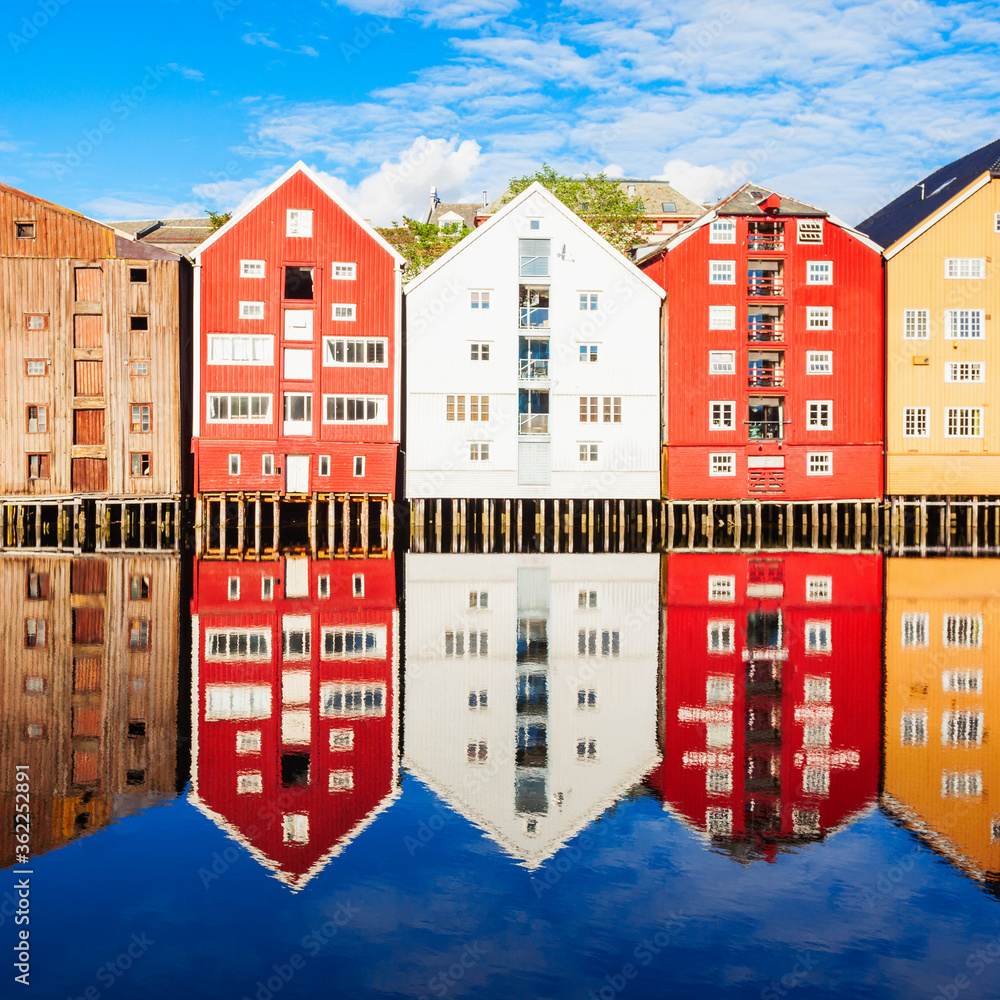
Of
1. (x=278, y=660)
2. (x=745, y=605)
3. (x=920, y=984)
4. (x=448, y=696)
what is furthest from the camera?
(x=745, y=605)

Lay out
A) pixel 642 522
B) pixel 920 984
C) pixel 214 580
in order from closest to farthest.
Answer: pixel 920 984
pixel 214 580
pixel 642 522

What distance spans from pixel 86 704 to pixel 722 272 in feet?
121

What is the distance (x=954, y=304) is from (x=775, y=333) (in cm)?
799

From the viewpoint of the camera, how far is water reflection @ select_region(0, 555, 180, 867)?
10.6 m

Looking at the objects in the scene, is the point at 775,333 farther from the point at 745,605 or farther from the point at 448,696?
the point at 448,696

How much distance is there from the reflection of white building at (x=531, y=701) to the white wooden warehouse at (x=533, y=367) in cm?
1717

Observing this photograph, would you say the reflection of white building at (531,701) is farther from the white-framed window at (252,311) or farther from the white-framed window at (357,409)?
the white-framed window at (252,311)

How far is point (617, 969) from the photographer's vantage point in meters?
7.67

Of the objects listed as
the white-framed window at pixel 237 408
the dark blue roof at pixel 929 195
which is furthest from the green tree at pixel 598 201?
the white-framed window at pixel 237 408

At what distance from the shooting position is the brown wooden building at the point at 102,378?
1668 inches

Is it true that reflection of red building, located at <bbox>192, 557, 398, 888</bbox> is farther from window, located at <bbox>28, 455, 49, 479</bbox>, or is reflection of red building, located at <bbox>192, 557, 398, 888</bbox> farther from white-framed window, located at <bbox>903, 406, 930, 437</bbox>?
white-framed window, located at <bbox>903, 406, 930, 437</bbox>

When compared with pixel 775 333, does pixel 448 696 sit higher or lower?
lower

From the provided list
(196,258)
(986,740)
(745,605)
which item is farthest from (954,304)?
(986,740)

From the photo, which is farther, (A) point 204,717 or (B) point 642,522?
(B) point 642,522
